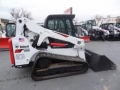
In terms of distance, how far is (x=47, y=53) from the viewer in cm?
469

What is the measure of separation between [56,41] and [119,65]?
270cm

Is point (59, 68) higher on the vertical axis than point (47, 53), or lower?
lower

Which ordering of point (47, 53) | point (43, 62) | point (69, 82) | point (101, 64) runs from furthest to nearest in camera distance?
point (101, 64)
point (47, 53)
point (43, 62)
point (69, 82)

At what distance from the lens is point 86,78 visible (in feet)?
14.6

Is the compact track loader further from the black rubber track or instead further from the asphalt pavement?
the asphalt pavement

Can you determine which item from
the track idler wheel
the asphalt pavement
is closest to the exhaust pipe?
the asphalt pavement

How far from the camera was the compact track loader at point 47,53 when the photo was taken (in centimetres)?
447

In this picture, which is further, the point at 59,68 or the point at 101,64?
the point at 101,64

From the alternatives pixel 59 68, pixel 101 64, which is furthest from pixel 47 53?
pixel 101 64

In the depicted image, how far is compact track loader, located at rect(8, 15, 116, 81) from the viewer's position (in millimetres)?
4473

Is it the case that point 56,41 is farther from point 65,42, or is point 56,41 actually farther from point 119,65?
point 119,65

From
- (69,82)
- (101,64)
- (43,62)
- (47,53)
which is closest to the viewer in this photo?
(69,82)

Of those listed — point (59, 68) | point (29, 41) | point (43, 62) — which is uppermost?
point (29, 41)

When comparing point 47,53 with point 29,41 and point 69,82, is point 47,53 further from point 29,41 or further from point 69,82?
point 69,82
